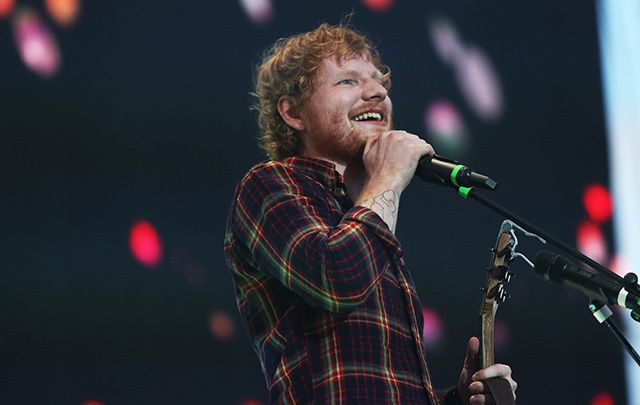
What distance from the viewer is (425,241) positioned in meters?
2.20

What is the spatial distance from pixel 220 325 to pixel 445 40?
0.91 metres

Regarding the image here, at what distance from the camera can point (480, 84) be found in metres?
2.30

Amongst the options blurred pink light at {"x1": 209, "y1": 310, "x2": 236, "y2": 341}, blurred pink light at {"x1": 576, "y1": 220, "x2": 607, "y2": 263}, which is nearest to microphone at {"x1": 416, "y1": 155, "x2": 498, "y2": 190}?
blurred pink light at {"x1": 209, "y1": 310, "x2": 236, "y2": 341}

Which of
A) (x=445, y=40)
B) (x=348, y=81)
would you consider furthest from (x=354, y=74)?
(x=445, y=40)

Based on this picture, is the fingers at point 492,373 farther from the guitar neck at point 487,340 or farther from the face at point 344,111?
the face at point 344,111

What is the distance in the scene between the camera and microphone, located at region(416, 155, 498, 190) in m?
1.24

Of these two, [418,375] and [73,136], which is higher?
[73,136]

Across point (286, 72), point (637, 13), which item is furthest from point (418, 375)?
point (637, 13)

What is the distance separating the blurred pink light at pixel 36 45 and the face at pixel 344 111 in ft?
2.27

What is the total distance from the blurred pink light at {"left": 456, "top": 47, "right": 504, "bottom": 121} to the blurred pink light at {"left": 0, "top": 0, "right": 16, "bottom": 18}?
1084 millimetres

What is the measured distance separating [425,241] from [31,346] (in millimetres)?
945

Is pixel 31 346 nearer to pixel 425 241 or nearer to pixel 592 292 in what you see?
pixel 425 241

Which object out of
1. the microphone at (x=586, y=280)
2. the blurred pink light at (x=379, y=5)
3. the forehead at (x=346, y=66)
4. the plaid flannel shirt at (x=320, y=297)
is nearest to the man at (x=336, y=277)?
the plaid flannel shirt at (x=320, y=297)

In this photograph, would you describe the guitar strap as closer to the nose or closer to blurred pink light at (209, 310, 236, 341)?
the nose
